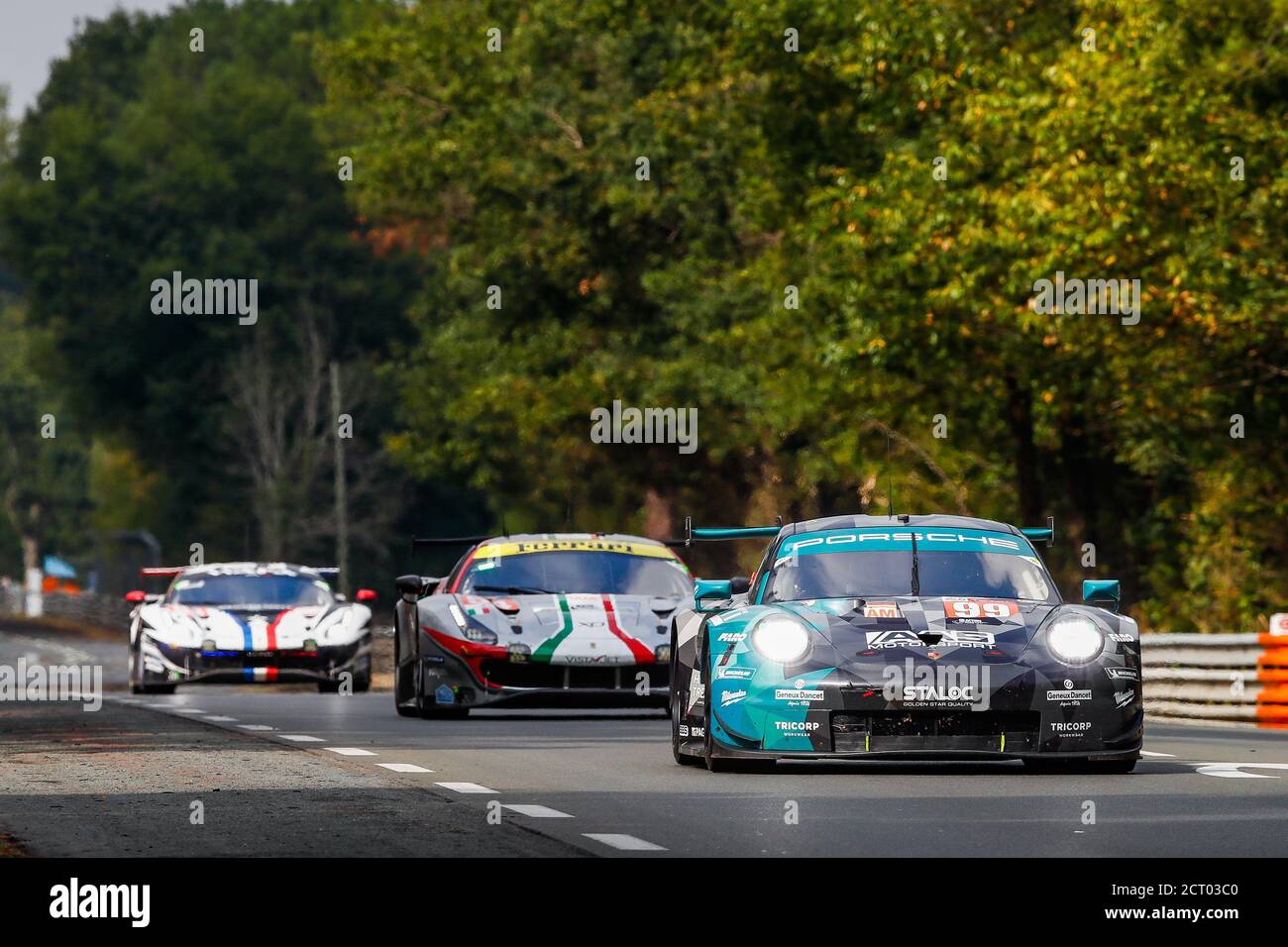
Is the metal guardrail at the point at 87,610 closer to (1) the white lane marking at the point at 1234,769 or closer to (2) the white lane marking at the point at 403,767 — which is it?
(2) the white lane marking at the point at 403,767

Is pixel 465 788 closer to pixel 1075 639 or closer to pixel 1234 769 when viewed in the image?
pixel 1075 639

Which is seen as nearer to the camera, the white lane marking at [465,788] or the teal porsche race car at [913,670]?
the white lane marking at [465,788]

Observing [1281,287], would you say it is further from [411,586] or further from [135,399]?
[135,399]

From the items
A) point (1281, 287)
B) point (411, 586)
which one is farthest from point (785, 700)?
point (1281, 287)

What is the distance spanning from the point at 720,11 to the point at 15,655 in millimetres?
21396

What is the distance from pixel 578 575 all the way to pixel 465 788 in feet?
26.5

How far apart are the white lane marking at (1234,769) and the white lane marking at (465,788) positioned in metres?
3.76

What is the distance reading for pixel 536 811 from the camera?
40.2 ft

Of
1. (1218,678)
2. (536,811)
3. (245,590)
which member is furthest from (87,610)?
(536,811)

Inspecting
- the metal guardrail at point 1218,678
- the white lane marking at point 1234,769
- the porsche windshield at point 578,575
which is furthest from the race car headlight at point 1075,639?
the metal guardrail at point 1218,678

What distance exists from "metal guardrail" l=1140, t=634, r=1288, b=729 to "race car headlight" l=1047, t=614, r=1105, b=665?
8662 mm

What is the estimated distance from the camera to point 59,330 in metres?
78.9

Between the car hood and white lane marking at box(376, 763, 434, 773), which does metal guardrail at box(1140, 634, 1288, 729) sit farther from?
white lane marking at box(376, 763, 434, 773)

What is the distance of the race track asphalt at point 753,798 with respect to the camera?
10617 mm
